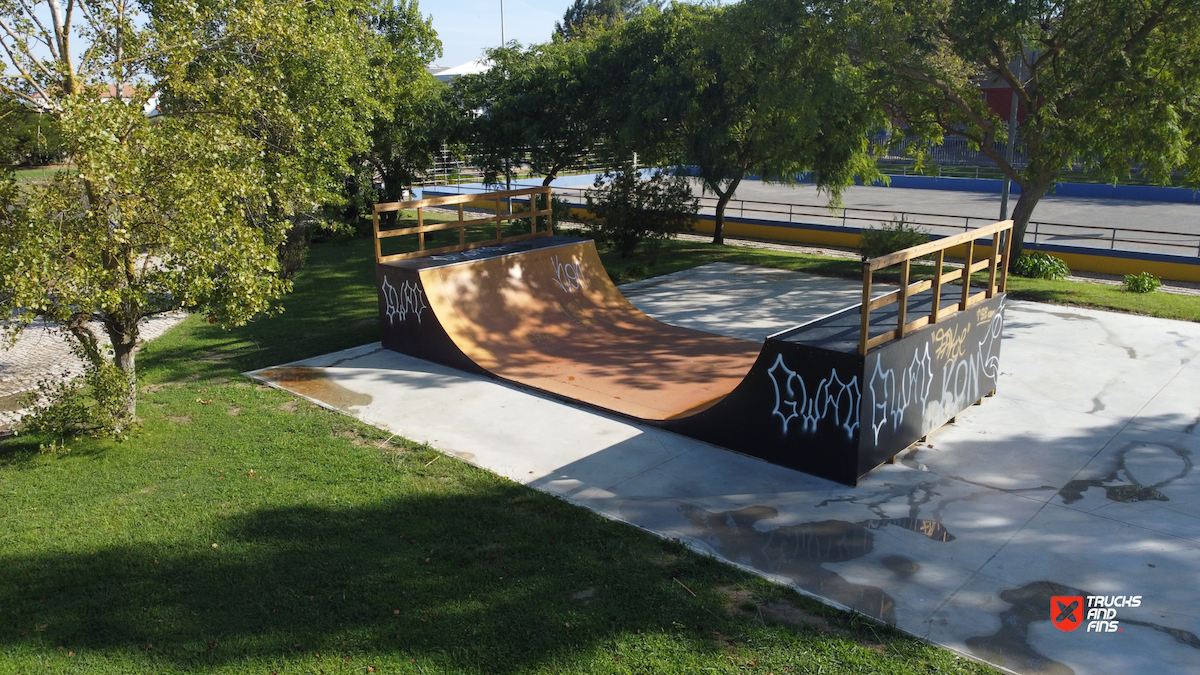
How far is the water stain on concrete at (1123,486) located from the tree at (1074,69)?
741 centimetres

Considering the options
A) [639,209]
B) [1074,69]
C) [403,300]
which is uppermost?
[1074,69]

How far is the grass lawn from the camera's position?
4906mm

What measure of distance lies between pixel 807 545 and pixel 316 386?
6.39 meters

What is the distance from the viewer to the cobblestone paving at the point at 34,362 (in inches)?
396

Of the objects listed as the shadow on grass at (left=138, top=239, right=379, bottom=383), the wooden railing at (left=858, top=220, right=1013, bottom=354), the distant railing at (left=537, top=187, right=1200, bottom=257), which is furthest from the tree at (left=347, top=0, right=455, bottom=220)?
the wooden railing at (left=858, top=220, right=1013, bottom=354)

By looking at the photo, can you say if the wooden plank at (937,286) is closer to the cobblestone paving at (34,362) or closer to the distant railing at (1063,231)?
the cobblestone paving at (34,362)

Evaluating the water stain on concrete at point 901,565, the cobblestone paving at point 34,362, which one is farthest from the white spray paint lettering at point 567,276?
the water stain on concrete at point 901,565

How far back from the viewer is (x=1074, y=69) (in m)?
13.6

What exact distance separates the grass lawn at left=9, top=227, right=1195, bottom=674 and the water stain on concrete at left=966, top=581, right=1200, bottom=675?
0.31 metres

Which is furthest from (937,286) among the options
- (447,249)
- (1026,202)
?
(1026,202)

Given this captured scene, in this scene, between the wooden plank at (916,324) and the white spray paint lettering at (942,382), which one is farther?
the wooden plank at (916,324)

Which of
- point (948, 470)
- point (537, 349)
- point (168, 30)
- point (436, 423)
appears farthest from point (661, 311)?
point (168, 30)

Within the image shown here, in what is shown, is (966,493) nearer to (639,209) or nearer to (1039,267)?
(1039,267)

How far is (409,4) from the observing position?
21219 mm
